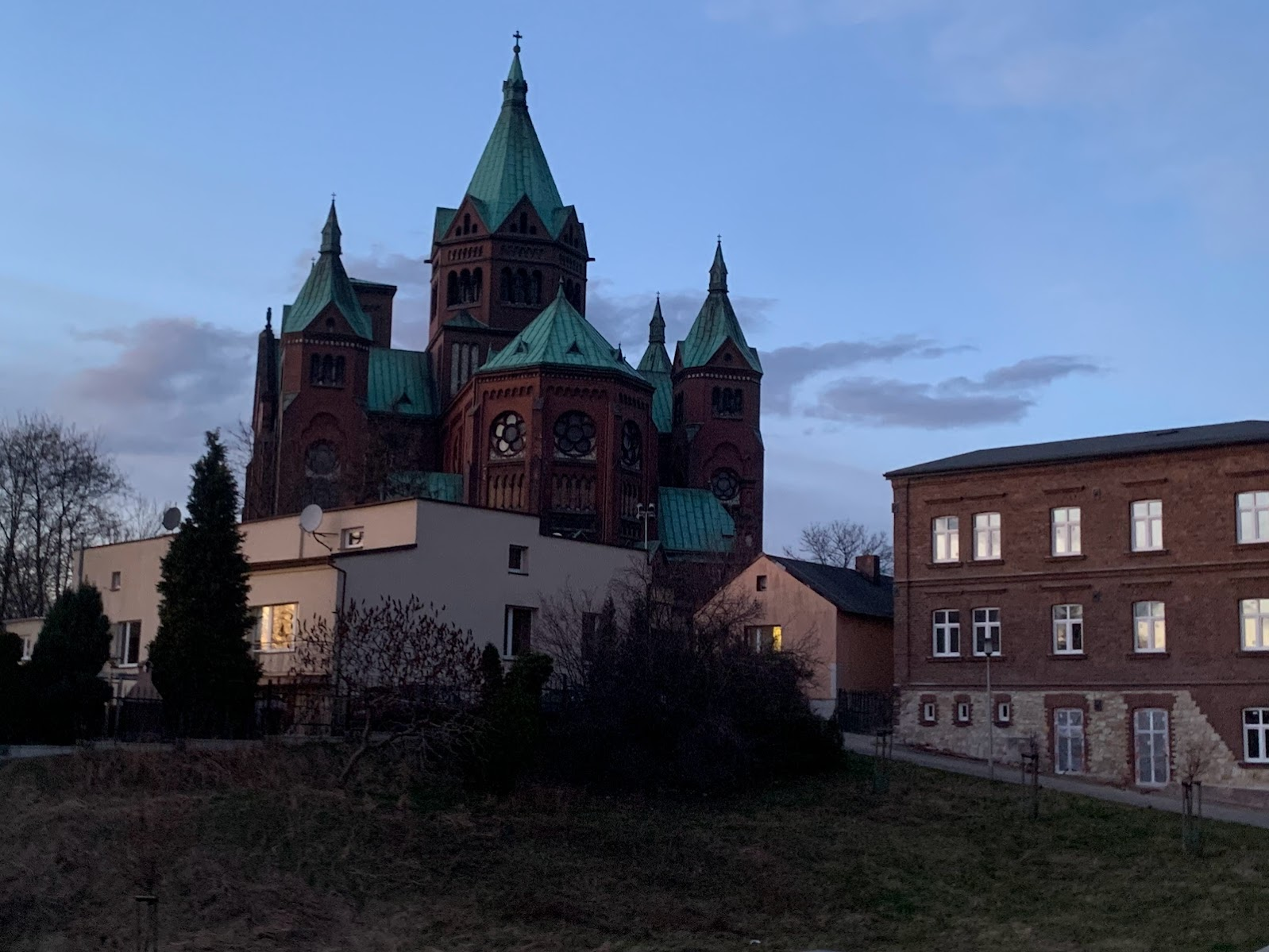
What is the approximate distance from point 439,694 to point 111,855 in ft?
30.2

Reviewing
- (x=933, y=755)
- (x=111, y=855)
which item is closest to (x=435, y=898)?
(x=111, y=855)

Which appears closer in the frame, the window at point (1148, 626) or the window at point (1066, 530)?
the window at point (1148, 626)

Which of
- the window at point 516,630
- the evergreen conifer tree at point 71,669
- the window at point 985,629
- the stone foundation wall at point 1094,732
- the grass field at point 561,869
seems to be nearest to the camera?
the grass field at point 561,869

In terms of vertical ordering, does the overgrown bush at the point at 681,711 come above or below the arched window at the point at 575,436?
below

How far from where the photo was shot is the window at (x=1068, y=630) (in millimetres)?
44688

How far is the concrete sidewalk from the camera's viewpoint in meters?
36.4

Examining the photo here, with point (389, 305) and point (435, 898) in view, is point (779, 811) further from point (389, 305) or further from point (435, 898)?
point (389, 305)

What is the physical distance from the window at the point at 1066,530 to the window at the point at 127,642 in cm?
2565

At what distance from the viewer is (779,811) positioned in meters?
34.1

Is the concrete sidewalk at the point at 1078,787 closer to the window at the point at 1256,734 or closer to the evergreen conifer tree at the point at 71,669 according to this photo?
the window at the point at 1256,734

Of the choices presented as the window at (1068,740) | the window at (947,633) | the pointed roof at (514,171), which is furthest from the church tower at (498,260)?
the window at (1068,740)

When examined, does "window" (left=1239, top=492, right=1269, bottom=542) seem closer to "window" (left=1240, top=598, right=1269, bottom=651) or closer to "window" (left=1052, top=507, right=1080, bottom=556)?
"window" (left=1240, top=598, right=1269, bottom=651)

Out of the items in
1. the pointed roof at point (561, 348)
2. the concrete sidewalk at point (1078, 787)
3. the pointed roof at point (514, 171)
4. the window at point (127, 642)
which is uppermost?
the pointed roof at point (514, 171)

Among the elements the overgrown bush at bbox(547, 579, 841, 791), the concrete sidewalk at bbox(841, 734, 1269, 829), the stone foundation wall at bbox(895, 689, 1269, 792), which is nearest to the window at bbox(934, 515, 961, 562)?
the stone foundation wall at bbox(895, 689, 1269, 792)
